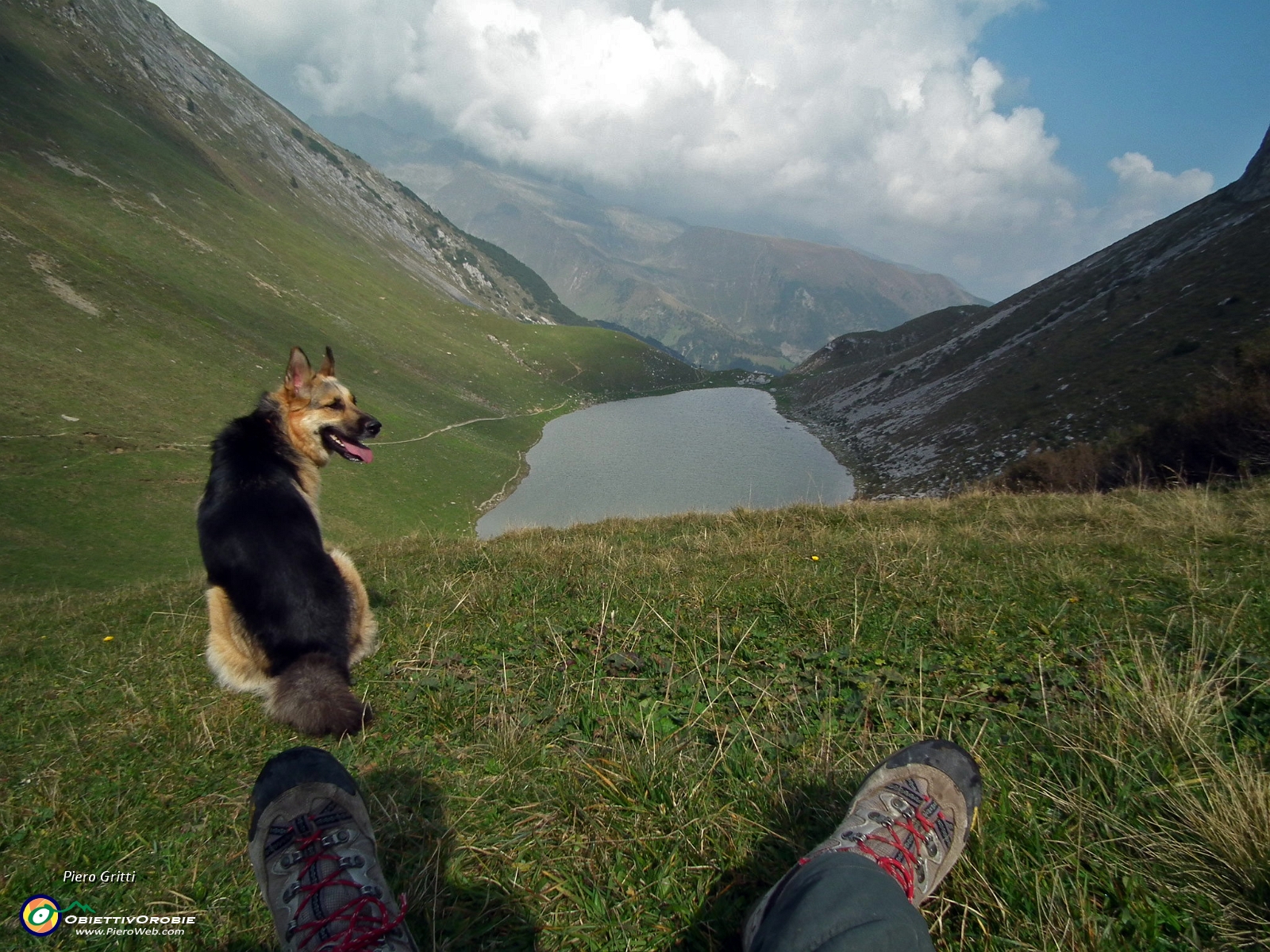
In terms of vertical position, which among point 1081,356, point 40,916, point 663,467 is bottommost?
point 663,467

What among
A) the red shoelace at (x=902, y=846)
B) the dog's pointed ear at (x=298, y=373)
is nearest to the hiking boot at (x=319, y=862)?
the red shoelace at (x=902, y=846)

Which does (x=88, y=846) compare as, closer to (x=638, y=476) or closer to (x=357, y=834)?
(x=357, y=834)

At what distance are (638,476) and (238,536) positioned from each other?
54.7 meters

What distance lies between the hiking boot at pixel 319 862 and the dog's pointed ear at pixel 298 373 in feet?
14.7

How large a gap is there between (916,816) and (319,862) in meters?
2.48

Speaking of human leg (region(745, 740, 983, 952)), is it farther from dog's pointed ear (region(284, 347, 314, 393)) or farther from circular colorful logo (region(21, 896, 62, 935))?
dog's pointed ear (region(284, 347, 314, 393))

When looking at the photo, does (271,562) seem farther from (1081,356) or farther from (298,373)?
(1081,356)

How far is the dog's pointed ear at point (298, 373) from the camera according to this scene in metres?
5.95

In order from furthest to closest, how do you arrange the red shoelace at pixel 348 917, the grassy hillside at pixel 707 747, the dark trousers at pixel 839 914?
1. the grassy hillside at pixel 707 747
2. the red shoelace at pixel 348 917
3. the dark trousers at pixel 839 914

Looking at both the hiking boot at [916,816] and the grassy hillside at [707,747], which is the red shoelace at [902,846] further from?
the grassy hillside at [707,747]

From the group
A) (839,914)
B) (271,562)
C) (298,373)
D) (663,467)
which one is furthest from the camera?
(663,467)

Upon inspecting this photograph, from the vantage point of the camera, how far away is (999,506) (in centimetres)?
1134

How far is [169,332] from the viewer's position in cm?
5062

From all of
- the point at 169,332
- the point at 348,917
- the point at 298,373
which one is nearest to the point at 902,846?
the point at 348,917
